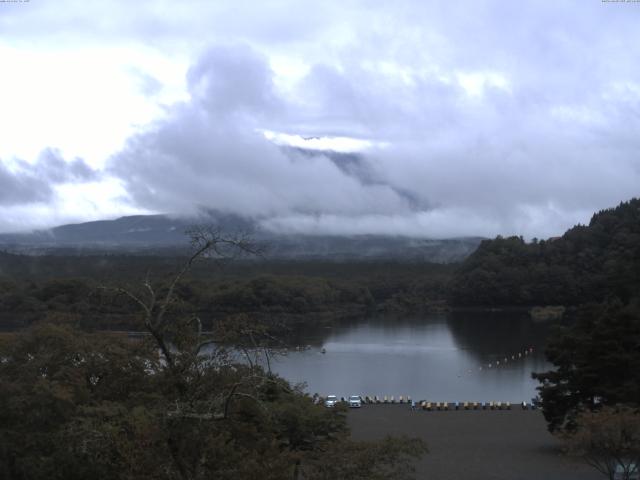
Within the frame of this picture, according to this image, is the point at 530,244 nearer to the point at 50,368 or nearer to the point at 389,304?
the point at 389,304

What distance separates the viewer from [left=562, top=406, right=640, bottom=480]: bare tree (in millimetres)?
10398

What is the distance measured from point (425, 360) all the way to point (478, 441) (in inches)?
633

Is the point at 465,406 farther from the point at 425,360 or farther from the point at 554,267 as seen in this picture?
the point at 554,267

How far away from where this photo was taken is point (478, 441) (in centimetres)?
1603

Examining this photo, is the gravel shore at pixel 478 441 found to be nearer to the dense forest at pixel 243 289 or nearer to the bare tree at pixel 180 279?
the bare tree at pixel 180 279

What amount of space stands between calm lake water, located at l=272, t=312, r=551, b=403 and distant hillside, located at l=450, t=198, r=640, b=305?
27.2 feet

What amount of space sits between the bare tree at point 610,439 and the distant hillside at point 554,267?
41.4 meters

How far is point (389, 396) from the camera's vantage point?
24.0 meters

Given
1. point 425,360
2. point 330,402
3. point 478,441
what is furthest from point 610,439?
point 425,360

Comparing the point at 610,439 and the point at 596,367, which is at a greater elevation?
the point at 596,367

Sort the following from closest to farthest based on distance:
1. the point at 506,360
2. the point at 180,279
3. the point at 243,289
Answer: the point at 180,279, the point at 506,360, the point at 243,289

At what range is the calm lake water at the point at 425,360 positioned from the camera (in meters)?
25.6

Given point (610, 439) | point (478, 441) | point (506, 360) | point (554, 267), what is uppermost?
point (554, 267)

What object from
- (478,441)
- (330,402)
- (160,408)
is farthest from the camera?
(330,402)
